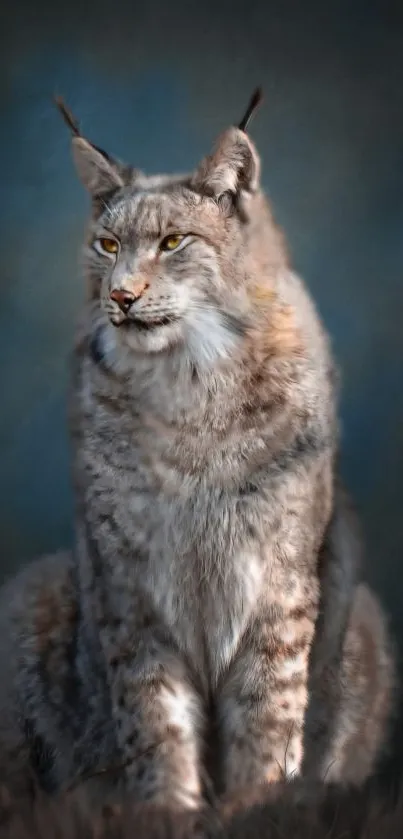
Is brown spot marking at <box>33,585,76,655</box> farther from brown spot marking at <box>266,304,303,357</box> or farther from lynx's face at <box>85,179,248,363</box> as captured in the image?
brown spot marking at <box>266,304,303,357</box>

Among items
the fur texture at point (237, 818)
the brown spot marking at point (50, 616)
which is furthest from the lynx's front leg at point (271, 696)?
the brown spot marking at point (50, 616)

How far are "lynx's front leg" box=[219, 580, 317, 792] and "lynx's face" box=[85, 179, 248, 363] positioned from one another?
466 mm

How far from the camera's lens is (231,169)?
199 centimetres

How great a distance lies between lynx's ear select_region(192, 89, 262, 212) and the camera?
198 centimetres

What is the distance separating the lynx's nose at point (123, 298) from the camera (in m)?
1.97

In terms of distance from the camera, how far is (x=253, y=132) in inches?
91.1

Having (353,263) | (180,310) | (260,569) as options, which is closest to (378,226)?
(353,263)

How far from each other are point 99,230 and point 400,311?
66 cm

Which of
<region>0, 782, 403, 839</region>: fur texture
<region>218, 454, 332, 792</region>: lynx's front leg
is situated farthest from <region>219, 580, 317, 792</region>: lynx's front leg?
<region>0, 782, 403, 839</region>: fur texture

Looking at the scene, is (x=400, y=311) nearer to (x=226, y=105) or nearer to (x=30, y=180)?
(x=226, y=105)

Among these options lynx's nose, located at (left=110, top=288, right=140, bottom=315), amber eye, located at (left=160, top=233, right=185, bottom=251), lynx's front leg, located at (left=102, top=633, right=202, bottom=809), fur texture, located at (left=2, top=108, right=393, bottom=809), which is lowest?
lynx's front leg, located at (left=102, top=633, right=202, bottom=809)

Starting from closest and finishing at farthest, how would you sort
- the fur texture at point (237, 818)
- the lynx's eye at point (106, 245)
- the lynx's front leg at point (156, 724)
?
the fur texture at point (237, 818) → the lynx's front leg at point (156, 724) → the lynx's eye at point (106, 245)

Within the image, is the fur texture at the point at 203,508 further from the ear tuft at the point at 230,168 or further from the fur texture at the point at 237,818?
the fur texture at the point at 237,818

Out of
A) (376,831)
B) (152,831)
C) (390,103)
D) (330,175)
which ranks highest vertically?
(390,103)
